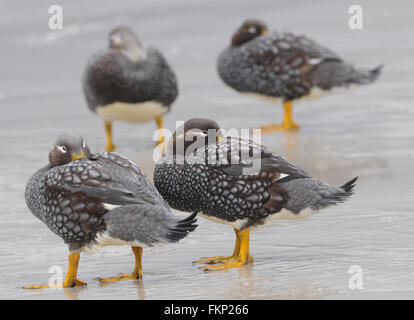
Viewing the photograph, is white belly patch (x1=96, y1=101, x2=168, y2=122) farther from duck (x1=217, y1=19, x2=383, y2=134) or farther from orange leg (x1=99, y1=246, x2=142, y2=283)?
orange leg (x1=99, y1=246, x2=142, y2=283)

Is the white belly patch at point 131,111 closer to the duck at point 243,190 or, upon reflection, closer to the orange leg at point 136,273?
the duck at point 243,190

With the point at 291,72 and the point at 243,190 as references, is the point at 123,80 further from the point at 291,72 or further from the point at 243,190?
the point at 243,190

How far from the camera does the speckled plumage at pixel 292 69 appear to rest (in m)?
11.1

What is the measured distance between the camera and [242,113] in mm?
11875

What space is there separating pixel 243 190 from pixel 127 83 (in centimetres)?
456

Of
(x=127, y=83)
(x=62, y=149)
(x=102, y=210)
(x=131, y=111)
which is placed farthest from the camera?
(x=131, y=111)

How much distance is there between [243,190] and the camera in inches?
235

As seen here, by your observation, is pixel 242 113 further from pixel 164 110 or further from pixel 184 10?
pixel 184 10

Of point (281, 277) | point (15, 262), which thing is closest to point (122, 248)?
point (15, 262)

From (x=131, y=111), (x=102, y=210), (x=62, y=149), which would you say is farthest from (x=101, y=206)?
(x=131, y=111)

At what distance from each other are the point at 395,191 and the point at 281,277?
2492 mm

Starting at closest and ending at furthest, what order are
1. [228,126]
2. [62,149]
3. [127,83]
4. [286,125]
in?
[62,149], [127,83], [286,125], [228,126]

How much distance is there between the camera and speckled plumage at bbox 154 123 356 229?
596cm

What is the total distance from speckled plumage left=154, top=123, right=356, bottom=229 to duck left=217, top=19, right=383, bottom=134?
4.90m
